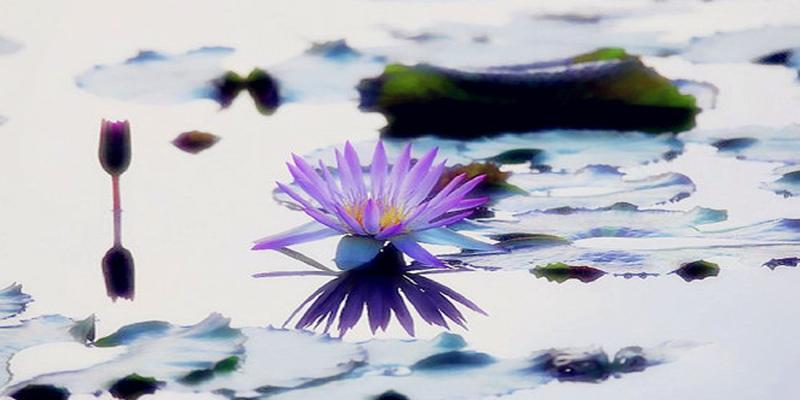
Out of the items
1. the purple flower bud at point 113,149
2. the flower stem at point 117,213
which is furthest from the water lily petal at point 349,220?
the purple flower bud at point 113,149

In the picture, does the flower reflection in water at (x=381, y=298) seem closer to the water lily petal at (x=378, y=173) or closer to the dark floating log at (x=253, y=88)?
the water lily petal at (x=378, y=173)

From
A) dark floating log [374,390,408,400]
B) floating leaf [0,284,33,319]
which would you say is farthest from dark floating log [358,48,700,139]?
dark floating log [374,390,408,400]

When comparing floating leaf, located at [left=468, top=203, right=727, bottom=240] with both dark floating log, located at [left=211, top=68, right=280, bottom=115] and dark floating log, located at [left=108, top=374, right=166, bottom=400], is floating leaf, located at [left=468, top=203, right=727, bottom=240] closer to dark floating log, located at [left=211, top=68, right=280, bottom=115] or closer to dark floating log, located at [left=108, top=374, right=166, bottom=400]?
dark floating log, located at [left=108, top=374, right=166, bottom=400]

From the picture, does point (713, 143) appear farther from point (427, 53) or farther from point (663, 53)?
point (427, 53)

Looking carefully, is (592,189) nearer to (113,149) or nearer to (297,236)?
(297,236)

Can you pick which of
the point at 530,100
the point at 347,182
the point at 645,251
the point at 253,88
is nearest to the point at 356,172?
the point at 347,182

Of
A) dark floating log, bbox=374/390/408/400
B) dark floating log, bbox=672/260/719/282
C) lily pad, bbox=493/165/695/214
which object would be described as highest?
lily pad, bbox=493/165/695/214
